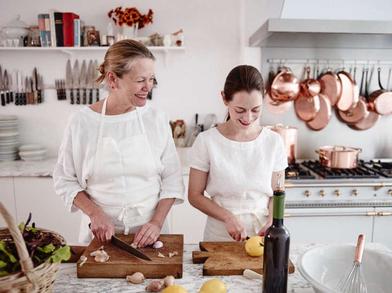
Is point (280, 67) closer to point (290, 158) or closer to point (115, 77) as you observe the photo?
point (290, 158)

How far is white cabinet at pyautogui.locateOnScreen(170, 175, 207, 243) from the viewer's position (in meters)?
2.68

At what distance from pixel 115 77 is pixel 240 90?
1.43 ft

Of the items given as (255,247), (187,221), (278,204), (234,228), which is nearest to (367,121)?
(187,221)

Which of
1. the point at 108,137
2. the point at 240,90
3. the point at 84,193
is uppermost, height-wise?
the point at 240,90

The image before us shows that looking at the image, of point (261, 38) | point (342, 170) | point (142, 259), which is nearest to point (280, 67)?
point (261, 38)

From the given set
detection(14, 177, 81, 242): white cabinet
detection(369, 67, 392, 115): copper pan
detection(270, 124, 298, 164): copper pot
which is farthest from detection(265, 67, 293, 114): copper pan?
detection(14, 177, 81, 242): white cabinet

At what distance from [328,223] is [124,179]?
1.56m

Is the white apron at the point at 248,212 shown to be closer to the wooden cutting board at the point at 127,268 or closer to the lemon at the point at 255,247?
the lemon at the point at 255,247

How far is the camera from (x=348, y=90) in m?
2.91

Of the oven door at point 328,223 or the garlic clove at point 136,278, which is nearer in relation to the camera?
the garlic clove at point 136,278

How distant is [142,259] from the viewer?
112cm

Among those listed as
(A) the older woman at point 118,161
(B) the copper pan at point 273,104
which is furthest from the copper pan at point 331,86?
(A) the older woman at point 118,161

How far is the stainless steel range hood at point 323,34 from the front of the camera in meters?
2.20

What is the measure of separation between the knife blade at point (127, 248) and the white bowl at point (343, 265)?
1.47 ft
